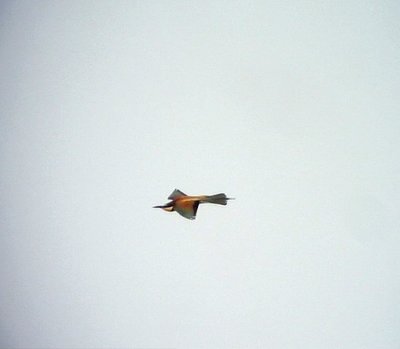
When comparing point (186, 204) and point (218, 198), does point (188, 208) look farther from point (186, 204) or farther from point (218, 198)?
point (218, 198)

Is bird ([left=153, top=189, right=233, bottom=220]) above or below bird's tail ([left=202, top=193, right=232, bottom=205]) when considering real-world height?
below

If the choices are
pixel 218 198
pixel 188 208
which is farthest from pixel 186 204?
pixel 218 198

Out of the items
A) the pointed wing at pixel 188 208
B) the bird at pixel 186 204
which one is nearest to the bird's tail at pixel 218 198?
the bird at pixel 186 204

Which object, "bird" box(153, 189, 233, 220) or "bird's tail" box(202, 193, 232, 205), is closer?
"bird's tail" box(202, 193, 232, 205)

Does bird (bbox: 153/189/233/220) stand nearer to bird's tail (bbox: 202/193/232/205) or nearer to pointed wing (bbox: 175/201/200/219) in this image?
pointed wing (bbox: 175/201/200/219)

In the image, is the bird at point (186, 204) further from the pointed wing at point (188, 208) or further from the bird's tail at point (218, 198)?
the bird's tail at point (218, 198)

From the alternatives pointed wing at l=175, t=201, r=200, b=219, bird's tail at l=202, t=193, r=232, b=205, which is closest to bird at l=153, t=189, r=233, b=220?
pointed wing at l=175, t=201, r=200, b=219

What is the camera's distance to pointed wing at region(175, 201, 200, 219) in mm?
4910

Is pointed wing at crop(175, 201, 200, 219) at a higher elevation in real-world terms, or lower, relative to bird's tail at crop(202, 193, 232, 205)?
lower

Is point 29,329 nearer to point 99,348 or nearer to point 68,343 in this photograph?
point 68,343

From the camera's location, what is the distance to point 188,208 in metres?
4.99

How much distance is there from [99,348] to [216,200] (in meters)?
18.9

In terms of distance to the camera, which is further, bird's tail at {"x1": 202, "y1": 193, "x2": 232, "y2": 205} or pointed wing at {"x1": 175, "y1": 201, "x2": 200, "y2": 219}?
pointed wing at {"x1": 175, "y1": 201, "x2": 200, "y2": 219}

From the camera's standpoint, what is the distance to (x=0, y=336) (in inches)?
826
